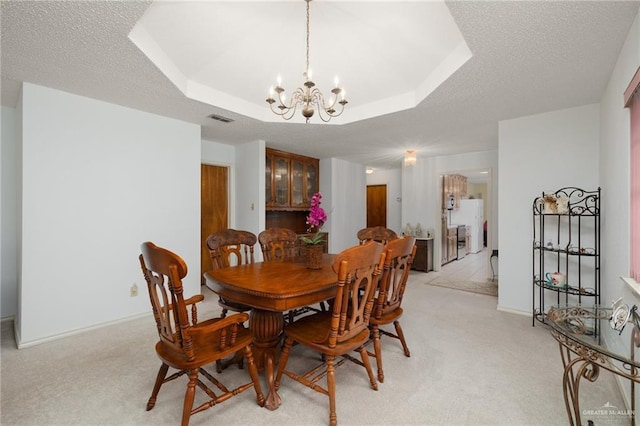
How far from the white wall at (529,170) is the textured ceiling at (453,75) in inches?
7.9

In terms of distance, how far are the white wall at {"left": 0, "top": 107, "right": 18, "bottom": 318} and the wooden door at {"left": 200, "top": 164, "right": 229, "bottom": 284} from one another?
206 cm

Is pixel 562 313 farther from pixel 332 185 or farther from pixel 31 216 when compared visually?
pixel 332 185

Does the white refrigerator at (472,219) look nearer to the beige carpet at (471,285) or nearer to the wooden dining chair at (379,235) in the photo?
the beige carpet at (471,285)

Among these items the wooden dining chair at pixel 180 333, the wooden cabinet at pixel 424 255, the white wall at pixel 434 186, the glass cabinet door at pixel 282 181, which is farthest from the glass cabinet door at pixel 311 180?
the wooden dining chair at pixel 180 333

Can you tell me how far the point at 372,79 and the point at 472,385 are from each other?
2.70 metres

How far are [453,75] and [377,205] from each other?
579cm

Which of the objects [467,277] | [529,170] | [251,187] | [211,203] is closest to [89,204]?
[211,203]

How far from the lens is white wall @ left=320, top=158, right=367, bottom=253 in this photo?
612cm

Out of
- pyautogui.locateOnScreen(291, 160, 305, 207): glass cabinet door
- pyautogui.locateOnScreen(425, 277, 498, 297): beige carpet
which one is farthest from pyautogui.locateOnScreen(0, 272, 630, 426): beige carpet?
pyautogui.locateOnScreen(291, 160, 305, 207): glass cabinet door

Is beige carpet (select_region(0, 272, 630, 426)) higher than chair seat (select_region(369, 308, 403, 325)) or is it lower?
lower

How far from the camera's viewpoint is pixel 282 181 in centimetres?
535

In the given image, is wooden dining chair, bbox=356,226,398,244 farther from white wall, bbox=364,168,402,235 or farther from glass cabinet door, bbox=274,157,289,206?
white wall, bbox=364,168,402,235

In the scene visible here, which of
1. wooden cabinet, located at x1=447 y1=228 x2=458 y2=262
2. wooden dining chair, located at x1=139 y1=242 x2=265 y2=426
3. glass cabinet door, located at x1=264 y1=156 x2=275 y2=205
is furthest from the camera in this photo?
wooden cabinet, located at x1=447 y1=228 x2=458 y2=262

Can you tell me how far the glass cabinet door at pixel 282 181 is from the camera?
5.21 m
